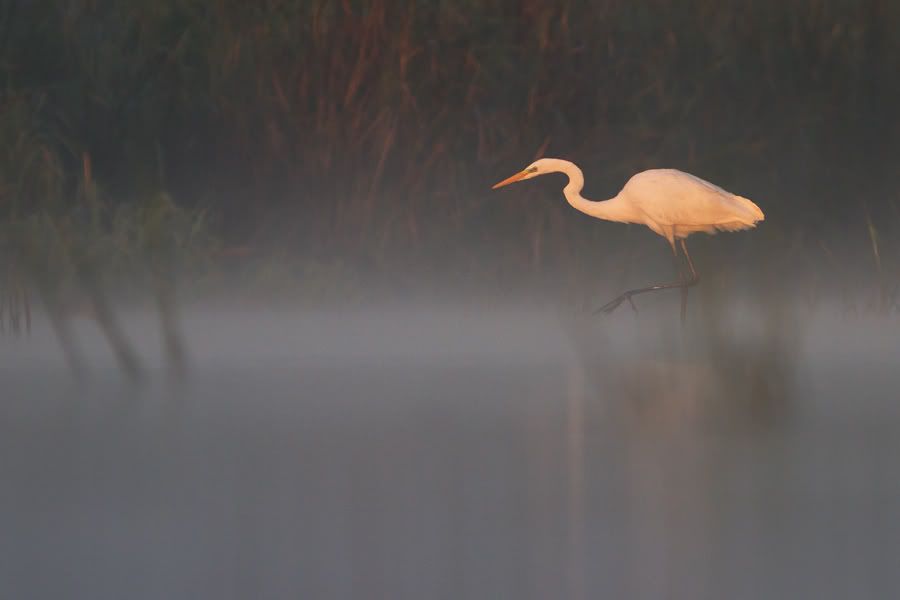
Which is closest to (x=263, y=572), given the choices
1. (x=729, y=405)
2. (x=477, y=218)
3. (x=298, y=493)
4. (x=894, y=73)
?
(x=298, y=493)

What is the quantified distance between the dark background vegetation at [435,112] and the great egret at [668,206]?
0.23 m

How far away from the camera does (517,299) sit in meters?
5.47

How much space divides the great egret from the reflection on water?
58 centimetres

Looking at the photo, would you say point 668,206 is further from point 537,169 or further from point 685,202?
point 537,169

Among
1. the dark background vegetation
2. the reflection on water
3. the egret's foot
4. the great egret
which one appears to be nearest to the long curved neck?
the great egret

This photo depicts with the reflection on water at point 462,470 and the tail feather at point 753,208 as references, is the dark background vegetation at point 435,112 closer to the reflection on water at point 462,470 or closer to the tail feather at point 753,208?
the tail feather at point 753,208

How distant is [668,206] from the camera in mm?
5277

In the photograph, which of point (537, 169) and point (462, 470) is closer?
point (462, 470)

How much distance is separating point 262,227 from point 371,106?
1.98ft

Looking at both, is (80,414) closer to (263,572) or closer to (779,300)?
(263,572)

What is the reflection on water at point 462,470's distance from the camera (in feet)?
7.92

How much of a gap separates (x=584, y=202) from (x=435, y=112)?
0.71 metres

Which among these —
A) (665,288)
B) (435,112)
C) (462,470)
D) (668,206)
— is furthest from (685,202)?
(462,470)

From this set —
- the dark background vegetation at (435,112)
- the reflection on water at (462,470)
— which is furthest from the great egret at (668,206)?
the reflection on water at (462,470)
